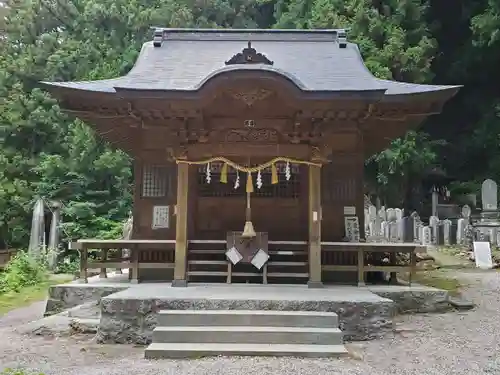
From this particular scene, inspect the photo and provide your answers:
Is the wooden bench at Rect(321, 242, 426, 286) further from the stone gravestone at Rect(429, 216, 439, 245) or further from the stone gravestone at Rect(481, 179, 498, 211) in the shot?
the stone gravestone at Rect(429, 216, 439, 245)

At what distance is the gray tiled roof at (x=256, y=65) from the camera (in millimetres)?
8234

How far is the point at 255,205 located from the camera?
364 inches

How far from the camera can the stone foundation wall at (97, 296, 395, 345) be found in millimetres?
6523

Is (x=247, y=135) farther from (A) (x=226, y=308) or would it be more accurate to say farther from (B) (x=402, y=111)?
(A) (x=226, y=308)

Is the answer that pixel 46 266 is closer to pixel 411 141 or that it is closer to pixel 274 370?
pixel 274 370

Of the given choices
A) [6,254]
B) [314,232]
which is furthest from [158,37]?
[6,254]

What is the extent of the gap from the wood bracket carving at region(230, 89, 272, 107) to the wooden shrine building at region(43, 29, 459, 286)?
0.02 meters

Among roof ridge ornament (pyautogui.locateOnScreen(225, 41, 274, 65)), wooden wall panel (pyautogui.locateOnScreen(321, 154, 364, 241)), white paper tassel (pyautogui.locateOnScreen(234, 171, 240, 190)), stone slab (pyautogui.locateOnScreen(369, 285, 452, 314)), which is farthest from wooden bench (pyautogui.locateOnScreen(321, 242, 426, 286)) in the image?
roof ridge ornament (pyautogui.locateOnScreen(225, 41, 274, 65))

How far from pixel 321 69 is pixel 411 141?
10.6 m

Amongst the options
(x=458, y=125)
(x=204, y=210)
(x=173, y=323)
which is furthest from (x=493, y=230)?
(x=173, y=323)

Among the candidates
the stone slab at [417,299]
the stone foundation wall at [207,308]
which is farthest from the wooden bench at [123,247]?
the stone slab at [417,299]

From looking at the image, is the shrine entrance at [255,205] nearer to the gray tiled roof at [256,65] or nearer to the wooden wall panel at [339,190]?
the wooden wall panel at [339,190]

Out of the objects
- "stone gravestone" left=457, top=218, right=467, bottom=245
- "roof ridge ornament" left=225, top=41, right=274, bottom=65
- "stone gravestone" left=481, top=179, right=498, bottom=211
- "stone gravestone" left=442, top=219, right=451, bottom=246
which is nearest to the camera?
"roof ridge ornament" left=225, top=41, right=274, bottom=65

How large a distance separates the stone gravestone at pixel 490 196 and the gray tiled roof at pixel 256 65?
8.83m
